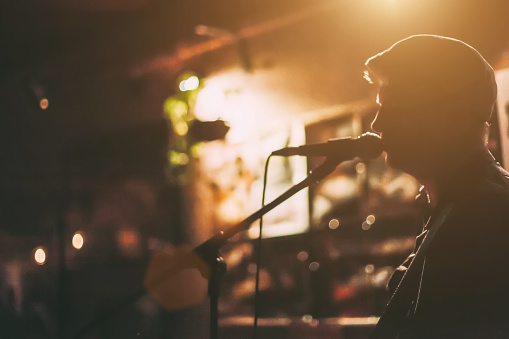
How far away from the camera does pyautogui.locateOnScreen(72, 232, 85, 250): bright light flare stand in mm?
7684

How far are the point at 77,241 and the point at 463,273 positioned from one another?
646 cm

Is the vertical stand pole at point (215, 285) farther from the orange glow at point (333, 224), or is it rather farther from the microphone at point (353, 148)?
the orange glow at point (333, 224)

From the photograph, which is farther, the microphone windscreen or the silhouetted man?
the microphone windscreen

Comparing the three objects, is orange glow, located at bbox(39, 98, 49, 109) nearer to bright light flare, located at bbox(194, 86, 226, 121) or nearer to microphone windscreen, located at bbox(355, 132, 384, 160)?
bright light flare, located at bbox(194, 86, 226, 121)

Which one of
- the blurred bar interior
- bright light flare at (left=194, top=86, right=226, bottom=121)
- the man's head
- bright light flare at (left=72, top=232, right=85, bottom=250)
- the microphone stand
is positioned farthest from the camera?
bright light flare at (left=72, top=232, right=85, bottom=250)

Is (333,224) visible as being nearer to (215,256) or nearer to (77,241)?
(77,241)

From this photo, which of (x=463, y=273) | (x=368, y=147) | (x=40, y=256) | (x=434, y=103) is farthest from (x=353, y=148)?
(x=40, y=256)

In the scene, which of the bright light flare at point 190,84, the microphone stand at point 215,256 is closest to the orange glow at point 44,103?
the bright light flare at point 190,84

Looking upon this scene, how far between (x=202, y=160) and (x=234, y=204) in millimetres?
555

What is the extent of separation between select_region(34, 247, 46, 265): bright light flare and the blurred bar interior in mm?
16

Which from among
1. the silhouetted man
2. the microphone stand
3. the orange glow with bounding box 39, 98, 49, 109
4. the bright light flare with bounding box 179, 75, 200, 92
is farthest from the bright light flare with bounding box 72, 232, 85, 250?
the silhouetted man

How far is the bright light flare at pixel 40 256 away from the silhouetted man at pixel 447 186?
6278 millimetres

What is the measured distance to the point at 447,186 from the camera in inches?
78.6

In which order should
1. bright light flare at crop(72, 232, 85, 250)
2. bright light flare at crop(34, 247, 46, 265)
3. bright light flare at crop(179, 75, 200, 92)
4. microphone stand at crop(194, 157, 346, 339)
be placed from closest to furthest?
microphone stand at crop(194, 157, 346, 339) → bright light flare at crop(179, 75, 200, 92) → bright light flare at crop(72, 232, 85, 250) → bright light flare at crop(34, 247, 46, 265)
